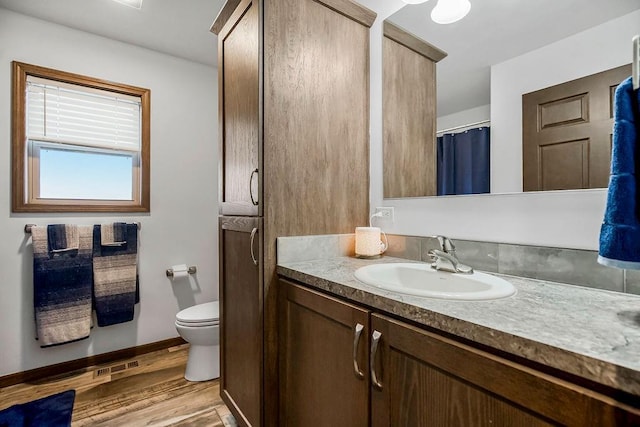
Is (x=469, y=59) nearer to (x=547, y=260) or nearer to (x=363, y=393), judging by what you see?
(x=547, y=260)

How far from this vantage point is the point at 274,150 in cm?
128

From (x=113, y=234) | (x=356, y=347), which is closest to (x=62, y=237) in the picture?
(x=113, y=234)

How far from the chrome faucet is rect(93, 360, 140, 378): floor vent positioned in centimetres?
224

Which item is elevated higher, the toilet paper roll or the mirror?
the mirror

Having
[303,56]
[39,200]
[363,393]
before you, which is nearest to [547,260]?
[363,393]

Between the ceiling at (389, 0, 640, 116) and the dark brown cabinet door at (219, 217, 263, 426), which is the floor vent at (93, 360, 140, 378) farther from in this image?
the ceiling at (389, 0, 640, 116)

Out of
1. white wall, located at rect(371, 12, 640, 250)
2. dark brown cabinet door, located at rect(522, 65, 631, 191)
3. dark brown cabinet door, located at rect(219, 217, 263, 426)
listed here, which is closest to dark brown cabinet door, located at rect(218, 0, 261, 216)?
dark brown cabinet door, located at rect(219, 217, 263, 426)

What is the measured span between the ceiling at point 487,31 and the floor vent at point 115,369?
2568 millimetres

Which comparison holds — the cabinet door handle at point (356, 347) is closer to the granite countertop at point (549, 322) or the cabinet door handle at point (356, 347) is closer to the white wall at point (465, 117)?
the granite countertop at point (549, 322)

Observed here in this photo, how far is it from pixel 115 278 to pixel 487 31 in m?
2.61

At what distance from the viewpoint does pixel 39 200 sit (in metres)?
2.07

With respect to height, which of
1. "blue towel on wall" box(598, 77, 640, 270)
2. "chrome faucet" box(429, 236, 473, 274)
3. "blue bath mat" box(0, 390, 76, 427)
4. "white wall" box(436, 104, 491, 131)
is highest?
"white wall" box(436, 104, 491, 131)

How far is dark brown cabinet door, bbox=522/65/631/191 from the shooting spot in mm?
890

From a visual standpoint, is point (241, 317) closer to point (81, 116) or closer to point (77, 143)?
point (77, 143)
